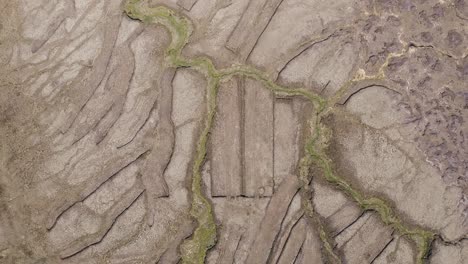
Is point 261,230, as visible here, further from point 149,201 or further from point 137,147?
point 137,147

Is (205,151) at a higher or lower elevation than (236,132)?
lower

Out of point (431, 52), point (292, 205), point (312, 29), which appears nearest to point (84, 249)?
point (292, 205)

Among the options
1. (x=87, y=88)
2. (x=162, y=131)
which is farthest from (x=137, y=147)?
(x=87, y=88)

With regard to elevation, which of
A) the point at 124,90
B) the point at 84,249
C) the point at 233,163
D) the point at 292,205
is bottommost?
the point at 84,249

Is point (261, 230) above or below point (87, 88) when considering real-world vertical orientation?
below
